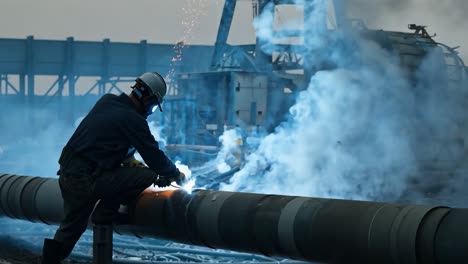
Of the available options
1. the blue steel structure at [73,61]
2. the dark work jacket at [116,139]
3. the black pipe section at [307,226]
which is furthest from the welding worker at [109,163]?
the blue steel structure at [73,61]

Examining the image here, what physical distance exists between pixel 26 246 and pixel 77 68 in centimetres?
3166

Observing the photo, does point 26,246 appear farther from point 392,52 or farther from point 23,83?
point 23,83

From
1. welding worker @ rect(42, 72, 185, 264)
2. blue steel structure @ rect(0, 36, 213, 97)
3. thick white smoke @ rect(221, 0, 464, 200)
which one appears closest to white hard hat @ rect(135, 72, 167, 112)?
welding worker @ rect(42, 72, 185, 264)

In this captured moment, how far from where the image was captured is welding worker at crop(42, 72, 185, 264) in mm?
6711

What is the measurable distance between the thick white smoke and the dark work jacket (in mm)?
11212

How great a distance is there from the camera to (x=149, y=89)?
6.95m

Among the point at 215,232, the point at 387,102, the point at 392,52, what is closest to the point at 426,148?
the point at 387,102

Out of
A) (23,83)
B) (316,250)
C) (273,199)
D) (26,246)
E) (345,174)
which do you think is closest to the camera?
(316,250)

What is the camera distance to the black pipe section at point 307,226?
5.23m

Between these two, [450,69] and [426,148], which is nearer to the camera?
[426,148]

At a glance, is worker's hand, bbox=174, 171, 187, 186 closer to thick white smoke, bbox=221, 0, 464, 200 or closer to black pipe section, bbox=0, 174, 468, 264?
black pipe section, bbox=0, 174, 468, 264

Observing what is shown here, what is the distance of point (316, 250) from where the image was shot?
602cm

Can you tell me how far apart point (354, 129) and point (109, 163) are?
1395cm

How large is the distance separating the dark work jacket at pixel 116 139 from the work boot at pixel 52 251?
788mm
